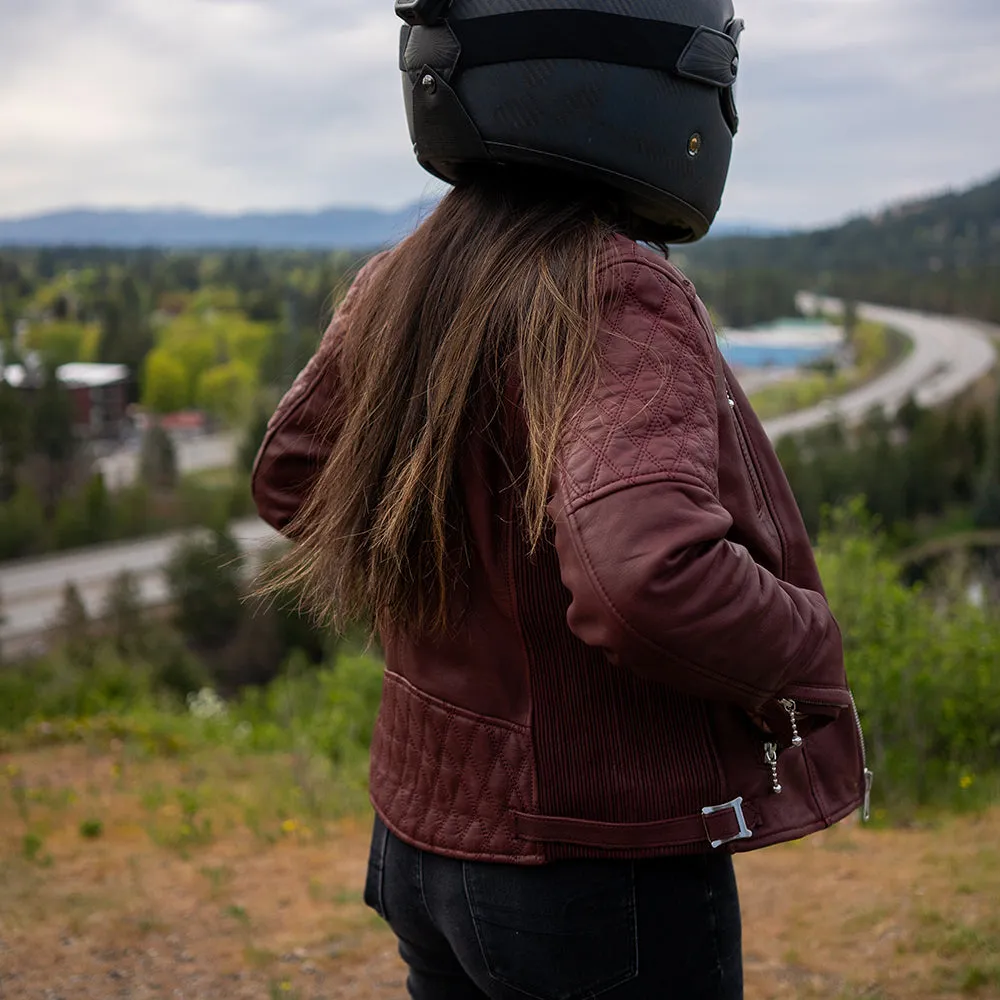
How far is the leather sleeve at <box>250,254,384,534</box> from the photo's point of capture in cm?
167

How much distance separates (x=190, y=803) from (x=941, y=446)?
44033 mm

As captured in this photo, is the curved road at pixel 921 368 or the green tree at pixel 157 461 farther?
the curved road at pixel 921 368

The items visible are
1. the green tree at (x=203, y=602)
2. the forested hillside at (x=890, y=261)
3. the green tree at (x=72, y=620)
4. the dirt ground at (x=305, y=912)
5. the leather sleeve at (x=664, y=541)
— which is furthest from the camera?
the forested hillside at (x=890, y=261)

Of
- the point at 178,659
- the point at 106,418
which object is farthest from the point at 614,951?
the point at 106,418

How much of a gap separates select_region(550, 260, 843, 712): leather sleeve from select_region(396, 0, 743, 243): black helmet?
0.27 metres

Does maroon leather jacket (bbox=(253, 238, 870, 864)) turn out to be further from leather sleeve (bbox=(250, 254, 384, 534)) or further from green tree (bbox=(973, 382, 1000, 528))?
green tree (bbox=(973, 382, 1000, 528))

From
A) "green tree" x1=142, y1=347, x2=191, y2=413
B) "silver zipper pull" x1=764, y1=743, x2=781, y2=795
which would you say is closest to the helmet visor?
"silver zipper pull" x1=764, y1=743, x2=781, y2=795

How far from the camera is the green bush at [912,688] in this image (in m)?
4.88

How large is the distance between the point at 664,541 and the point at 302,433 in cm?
74

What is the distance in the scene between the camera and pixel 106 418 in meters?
42.9

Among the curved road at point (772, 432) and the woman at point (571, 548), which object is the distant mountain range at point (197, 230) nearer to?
the curved road at point (772, 432)

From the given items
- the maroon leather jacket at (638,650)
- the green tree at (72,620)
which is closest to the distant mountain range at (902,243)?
the green tree at (72,620)

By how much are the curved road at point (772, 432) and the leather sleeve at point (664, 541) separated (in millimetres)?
590

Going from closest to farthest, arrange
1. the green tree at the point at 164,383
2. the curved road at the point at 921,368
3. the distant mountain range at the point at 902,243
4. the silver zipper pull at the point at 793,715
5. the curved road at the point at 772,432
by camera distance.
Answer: the silver zipper pull at the point at 793,715, the curved road at the point at 772,432, the green tree at the point at 164,383, the curved road at the point at 921,368, the distant mountain range at the point at 902,243
